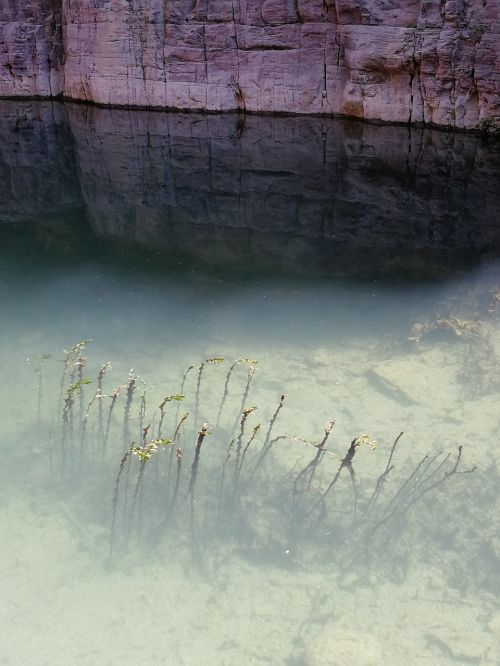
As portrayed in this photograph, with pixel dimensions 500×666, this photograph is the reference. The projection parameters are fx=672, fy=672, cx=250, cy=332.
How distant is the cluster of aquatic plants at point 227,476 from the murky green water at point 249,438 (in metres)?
0.01

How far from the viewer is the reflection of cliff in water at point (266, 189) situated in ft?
21.2

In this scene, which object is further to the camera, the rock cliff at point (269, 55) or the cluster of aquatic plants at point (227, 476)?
the rock cliff at point (269, 55)

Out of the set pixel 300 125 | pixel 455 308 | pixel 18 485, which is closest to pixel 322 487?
pixel 18 485

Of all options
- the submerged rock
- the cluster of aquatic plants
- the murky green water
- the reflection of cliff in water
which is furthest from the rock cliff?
the submerged rock

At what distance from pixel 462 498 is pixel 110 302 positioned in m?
3.01

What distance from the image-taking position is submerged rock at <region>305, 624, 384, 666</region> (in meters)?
2.38

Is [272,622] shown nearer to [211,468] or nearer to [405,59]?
[211,468]

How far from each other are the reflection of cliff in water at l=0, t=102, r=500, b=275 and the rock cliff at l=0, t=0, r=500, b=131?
2.19 ft

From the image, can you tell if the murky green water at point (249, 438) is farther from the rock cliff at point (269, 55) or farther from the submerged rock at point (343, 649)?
the rock cliff at point (269, 55)

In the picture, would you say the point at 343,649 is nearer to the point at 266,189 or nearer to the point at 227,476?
the point at 227,476

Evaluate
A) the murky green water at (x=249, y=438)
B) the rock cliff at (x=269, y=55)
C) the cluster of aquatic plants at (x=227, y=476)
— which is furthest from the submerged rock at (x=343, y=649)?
the rock cliff at (x=269, y=55)

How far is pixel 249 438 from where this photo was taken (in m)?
3.53

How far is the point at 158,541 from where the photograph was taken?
2820 mm

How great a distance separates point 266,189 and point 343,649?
670 cm
